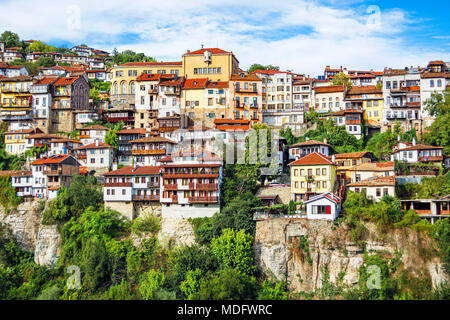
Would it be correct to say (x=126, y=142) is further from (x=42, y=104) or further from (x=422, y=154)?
(x=422, y=154)

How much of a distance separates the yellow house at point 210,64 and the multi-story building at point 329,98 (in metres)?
13.8

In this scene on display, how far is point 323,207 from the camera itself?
45.9m

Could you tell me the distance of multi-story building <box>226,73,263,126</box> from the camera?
7188 centimetres

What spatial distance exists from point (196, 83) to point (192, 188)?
1090 inches

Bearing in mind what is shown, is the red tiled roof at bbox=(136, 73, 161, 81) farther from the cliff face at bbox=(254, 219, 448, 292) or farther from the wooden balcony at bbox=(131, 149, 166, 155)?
the cliff face at bbox=(254, 219, 448, 292)

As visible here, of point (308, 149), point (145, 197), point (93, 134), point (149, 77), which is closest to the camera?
point (145, 197)

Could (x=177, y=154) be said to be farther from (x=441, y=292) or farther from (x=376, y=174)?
(x=441, y=292)

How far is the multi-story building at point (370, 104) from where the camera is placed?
68875 millimetres

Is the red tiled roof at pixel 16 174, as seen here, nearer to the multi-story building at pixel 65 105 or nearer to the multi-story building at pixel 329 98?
the multi-story building at pixel 65 105

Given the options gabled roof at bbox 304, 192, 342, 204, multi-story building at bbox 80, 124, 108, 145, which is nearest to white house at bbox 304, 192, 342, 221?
gabled roof at bbox 304, 192, 342, 204

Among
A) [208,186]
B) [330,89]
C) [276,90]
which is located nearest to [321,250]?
[208,186]

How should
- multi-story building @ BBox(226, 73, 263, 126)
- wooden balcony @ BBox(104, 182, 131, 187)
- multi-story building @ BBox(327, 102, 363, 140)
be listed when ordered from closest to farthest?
wooden balcony @ BBox(104, 182, 131, 187) < multi-story building @ BBox(327, 102, 363, 140) < multi-story building @ BBox(226, 73, 263, 126)

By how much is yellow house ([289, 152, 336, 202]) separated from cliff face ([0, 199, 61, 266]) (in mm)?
25799
